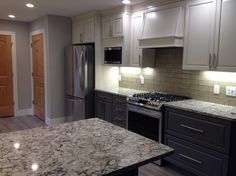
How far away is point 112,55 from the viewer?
4180 millimetres

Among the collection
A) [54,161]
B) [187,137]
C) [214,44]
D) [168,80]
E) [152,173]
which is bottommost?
[152,173]

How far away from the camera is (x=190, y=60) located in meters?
2.93

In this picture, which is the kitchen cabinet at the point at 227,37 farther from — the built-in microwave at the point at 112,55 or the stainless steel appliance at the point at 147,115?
the built-in microwave at the point at 112,55

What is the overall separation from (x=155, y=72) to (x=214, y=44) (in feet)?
4.45

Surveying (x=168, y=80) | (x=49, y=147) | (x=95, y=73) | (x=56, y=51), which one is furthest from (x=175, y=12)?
(x=56, y=51)

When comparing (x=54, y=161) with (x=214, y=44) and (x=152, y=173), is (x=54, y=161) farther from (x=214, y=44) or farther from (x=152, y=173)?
(x=214, y=44)

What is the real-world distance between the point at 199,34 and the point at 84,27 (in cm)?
262

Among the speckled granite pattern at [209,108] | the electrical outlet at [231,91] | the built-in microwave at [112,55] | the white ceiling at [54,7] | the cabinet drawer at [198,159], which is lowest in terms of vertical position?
the cabinet drawer at [198,159]

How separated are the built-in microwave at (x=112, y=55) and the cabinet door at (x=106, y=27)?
0.83ft

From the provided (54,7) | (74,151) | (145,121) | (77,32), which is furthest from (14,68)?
(74,151)

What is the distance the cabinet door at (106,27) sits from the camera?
4.20 metres

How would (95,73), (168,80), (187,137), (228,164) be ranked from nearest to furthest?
(228,164), (187,137), (168,80), (95,73)

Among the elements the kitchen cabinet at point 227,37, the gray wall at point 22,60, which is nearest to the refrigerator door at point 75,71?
the gray wall at point 22,60

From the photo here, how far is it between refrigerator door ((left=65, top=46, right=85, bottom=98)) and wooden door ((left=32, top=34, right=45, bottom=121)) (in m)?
0.87
